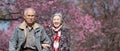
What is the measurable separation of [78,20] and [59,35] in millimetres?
12626

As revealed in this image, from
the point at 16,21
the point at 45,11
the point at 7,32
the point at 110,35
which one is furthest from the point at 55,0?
the point at 110,35

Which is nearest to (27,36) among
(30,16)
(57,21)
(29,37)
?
(29,37)

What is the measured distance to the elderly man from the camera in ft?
22.7

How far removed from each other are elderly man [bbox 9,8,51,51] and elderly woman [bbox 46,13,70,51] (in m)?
0.64

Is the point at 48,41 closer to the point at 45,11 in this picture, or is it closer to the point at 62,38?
the point at 62,38

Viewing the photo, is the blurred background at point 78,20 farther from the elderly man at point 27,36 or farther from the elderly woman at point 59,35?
the elderly man at point 27,36

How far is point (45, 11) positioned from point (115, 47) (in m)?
8.92

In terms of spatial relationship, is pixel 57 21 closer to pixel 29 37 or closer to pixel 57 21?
pixel 57 21

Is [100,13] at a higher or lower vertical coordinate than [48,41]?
lower

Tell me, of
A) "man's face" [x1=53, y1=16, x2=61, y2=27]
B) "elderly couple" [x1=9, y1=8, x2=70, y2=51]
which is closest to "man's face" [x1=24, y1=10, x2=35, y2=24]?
"elderly couple" [x1=9, y1=8, x2=70, y2=51]

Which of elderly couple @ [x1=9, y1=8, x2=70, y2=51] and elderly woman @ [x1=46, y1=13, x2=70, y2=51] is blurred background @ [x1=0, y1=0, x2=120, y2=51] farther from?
elderly couple @ [x1=9, y1=8, x2=70, y2=51]

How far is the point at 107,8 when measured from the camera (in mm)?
27688

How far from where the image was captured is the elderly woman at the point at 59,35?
24.9 feet

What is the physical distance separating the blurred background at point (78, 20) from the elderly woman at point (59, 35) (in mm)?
4723
